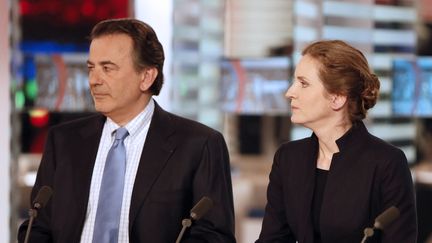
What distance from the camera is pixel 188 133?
271cm

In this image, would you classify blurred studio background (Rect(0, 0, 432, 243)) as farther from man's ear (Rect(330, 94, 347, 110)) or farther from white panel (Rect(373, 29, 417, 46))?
man's ear (Rect(330, 94, 347, 110))

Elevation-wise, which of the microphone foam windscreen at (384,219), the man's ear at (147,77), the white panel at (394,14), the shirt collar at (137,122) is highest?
the white panel at (394,14)

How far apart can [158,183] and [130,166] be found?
0.36 ft

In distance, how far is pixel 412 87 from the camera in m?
4.18

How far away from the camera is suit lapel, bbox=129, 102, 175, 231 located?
2.60 meters

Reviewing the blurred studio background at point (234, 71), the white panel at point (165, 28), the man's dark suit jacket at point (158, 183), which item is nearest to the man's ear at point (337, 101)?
the man's dark suit jacket at point (158, 183)

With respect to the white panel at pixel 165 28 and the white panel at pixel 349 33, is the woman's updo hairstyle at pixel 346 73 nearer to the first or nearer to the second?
the white panel at pixel 349 33

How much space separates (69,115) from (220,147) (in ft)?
6.93

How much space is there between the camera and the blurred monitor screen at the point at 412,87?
13.7ft

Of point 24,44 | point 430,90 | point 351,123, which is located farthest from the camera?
point 24,44

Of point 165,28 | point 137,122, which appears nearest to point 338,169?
point 137,122

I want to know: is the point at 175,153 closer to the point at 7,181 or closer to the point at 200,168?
the point at 200,168

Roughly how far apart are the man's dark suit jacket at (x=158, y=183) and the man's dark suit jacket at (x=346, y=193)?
16 cm

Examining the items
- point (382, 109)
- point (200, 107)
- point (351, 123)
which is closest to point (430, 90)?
point (382, 109)
